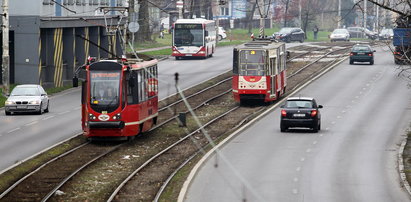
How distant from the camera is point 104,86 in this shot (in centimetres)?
3628

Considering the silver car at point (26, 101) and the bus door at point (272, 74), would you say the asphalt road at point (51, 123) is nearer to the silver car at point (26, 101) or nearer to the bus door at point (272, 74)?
the silver car at point (26, 101)

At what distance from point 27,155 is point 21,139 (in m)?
4.35

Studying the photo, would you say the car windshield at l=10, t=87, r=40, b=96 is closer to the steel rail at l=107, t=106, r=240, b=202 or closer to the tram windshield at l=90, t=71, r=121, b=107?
A: the steel rail at l=107, t=106, r=240, b=202

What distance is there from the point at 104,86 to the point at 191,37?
42235mm

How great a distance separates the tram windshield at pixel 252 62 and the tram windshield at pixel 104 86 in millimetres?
14797

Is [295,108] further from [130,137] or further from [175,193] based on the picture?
[175,193]

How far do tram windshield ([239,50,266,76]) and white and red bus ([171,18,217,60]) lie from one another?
2774 cm

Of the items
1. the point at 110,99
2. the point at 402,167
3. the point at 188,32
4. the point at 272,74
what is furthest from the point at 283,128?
the point at 188,32

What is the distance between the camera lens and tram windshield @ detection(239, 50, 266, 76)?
1964 inches

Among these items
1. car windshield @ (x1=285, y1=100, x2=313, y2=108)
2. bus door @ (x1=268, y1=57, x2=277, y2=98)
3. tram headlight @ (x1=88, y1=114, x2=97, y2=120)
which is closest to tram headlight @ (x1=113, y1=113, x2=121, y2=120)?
tram headlight @ (x1=88, y1=114, x2=97, y2=120)

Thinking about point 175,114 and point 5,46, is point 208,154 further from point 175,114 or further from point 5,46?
point 5,46

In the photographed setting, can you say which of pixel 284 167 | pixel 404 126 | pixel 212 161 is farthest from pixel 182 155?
pixel 404 126

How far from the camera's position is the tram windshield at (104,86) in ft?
119

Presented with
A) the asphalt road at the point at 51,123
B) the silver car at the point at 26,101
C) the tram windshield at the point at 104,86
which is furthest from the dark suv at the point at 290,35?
the tram windshield at the point at 104,86
